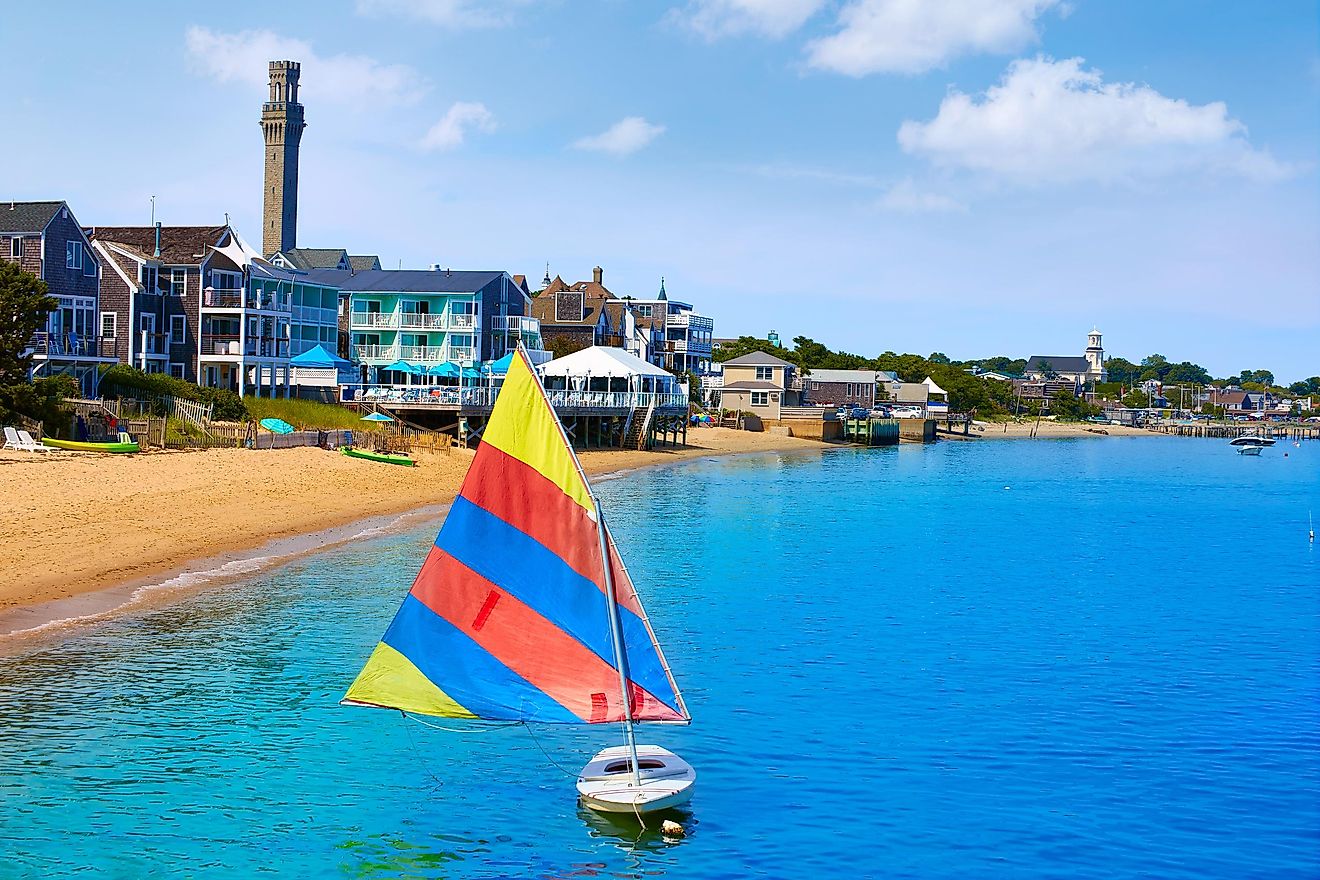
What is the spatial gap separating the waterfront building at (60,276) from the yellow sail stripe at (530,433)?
45771 millimetres

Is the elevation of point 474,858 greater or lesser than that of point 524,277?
lesser

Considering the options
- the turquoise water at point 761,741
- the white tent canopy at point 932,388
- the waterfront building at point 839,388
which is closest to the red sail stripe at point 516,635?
the turquoise water at point 761,741

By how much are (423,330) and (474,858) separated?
7378 cm

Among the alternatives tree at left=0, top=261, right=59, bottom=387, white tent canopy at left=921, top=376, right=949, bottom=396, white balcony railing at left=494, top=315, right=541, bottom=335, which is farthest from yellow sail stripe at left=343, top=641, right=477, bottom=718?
white tent canopy at left=921, top=376, right=949, bottom=396

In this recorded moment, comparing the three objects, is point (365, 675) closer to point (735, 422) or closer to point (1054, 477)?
point (1054, 477)

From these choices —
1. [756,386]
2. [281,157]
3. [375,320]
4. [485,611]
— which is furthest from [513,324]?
[485,611]

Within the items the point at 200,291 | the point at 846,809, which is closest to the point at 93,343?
the point at 200,291

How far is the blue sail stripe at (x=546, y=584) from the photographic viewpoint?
15109mm

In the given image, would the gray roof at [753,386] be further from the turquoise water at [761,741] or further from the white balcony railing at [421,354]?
the turquoise water at [761,741]

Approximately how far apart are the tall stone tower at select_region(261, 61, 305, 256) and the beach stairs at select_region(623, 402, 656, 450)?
159 feet

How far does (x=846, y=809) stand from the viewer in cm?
1694

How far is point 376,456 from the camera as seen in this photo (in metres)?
55.0

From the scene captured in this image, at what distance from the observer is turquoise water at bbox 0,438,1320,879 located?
15.3m

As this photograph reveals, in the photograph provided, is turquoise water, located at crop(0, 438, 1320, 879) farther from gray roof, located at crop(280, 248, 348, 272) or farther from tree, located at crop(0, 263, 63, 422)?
gray roof, located at crop(280, 248, 348, 272)
